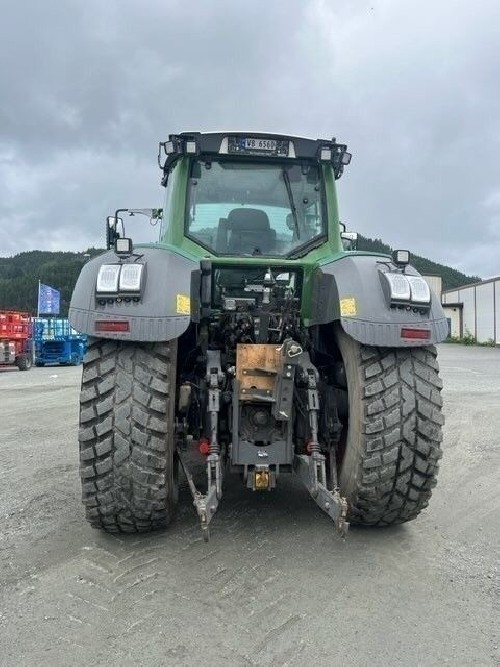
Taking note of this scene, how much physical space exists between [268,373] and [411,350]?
2.80 ft

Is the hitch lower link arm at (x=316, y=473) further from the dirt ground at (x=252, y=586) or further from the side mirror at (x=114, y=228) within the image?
the side mirror at (x=114, y=228)

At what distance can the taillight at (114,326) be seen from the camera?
3.24 meters

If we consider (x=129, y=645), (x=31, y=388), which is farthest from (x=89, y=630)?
(x=31, y=388)

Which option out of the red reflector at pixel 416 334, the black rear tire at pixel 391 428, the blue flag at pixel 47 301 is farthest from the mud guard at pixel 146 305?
the blue flag at pixel 47 301

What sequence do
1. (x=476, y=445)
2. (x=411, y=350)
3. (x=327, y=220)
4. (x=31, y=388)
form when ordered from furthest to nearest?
(x=31, y=388)
(x=476, y=445)
(x=327, y=220)
(x=411, y=350)

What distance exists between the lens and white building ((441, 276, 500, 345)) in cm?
4169

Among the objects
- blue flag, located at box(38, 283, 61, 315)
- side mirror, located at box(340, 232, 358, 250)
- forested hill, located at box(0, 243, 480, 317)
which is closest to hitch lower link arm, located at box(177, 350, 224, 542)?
side mirror, located at box(340, 232, 358, 250)

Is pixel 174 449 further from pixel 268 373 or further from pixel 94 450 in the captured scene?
pixel 268 373

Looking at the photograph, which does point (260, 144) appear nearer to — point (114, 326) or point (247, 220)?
point (247, 220)

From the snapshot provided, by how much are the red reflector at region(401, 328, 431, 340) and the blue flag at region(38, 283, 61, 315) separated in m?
29.2

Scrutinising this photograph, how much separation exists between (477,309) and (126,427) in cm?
4551

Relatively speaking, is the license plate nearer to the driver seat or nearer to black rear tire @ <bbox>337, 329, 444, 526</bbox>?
the driver seat

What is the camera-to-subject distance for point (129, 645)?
8.27ft

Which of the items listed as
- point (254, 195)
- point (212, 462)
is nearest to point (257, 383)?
point (212, 462)
